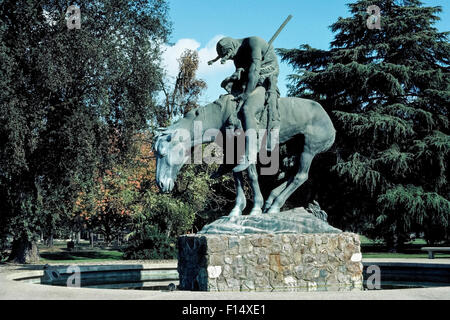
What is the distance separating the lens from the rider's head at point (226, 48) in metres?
8.56

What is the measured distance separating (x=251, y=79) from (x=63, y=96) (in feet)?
38.8

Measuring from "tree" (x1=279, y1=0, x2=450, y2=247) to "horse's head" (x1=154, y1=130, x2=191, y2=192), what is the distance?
1815 cm

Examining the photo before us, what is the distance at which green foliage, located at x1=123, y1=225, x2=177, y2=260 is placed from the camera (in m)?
18.0

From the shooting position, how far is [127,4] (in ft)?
59.1

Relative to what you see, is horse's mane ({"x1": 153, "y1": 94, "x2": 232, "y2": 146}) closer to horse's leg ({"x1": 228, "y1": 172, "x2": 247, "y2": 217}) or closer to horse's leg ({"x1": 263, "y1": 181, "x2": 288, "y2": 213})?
horse's leg ({"x1": 228, "y1": 172, "x2": 247, "y2": 217})

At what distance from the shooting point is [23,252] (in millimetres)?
19125

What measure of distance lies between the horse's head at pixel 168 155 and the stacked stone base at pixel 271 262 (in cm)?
104
